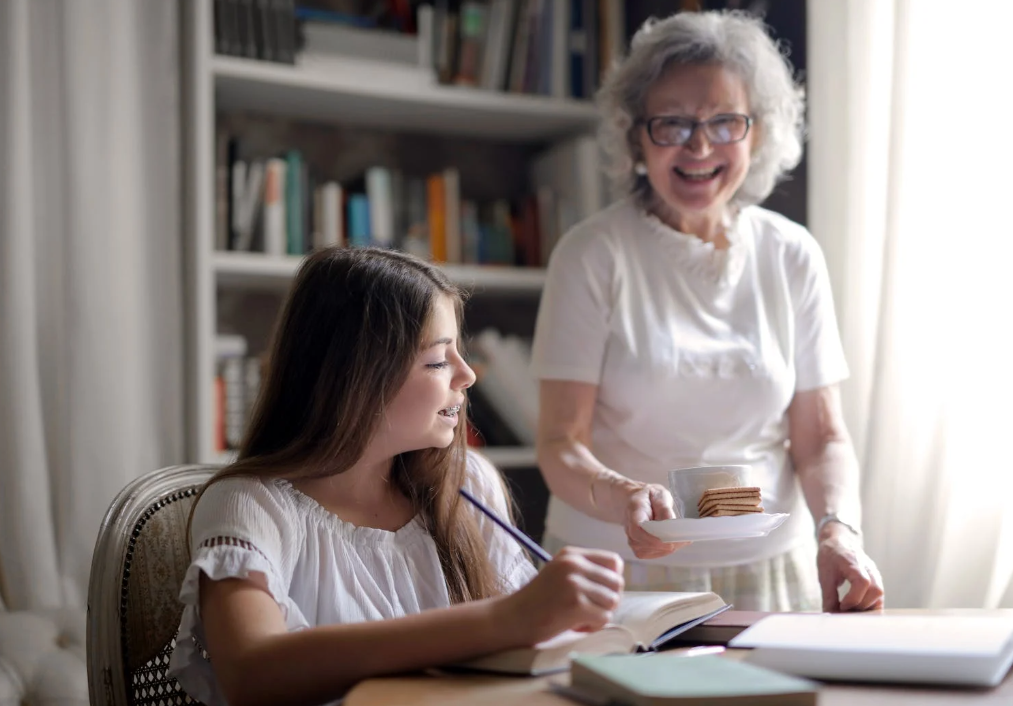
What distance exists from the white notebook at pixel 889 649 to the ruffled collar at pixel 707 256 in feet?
2.49

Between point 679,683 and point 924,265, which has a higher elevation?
point 924,265

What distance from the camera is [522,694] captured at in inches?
32.6

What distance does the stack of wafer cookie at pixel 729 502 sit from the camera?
115cm

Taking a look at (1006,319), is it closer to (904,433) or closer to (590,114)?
(904,433)

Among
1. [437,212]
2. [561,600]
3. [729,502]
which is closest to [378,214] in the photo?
[437,212]

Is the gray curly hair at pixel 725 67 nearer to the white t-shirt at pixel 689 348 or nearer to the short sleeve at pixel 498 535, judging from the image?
the white t-shirt at pixel 689 348

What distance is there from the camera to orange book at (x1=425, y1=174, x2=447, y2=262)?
2762 millimetres

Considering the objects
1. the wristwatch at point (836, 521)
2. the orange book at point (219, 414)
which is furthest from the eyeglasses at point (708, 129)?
the orange book at point (219, 414)

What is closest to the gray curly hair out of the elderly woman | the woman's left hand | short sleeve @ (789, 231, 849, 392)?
the elderly woman

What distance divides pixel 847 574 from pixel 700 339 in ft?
1.58

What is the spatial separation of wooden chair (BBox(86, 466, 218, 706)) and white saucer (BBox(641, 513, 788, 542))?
0.60 m

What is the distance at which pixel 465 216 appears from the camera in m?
2.82

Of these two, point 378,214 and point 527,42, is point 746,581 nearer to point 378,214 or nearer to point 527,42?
point 378,214

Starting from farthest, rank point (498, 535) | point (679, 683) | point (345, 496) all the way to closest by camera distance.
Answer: point (498, 535), point (345, 496), point (679, 683)
